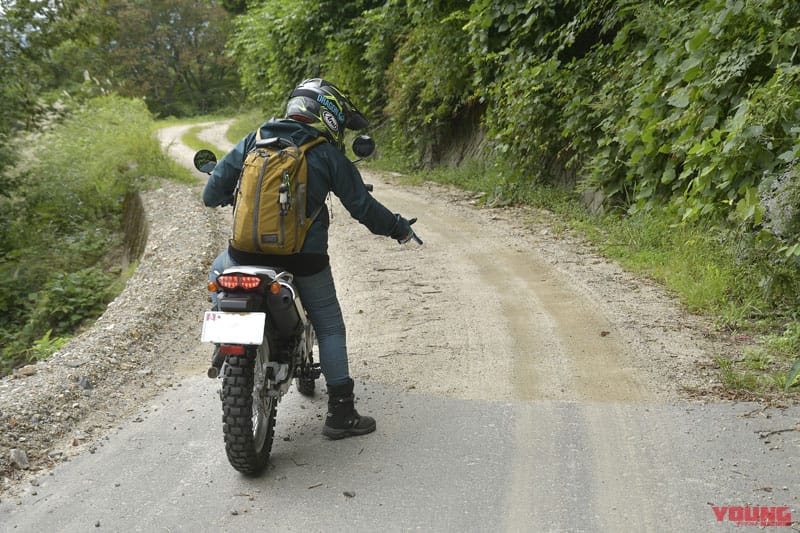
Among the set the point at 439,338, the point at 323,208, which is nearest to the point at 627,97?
the point at 439,338

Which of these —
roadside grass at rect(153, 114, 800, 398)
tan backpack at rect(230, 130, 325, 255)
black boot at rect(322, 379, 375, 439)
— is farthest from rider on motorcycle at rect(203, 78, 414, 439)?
roadside grass at rect(153, 114, 800, 398)

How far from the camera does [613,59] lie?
10.1 m

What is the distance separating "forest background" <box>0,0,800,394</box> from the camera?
6.25 metres

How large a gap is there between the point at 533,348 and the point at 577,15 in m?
6.20

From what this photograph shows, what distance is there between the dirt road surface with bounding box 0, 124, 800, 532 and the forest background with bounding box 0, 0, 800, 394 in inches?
28.3

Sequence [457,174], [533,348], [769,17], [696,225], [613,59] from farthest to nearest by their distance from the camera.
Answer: [457,174], [613,59], [696,225], [769,17], [533,348]

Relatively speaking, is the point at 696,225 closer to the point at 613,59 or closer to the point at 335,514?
the point at 613,59

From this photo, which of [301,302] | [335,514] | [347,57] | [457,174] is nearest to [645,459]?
[335,514]

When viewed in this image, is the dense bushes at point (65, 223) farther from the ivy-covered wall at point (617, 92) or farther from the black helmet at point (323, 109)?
the ivy-covered wall at point (617, 92)

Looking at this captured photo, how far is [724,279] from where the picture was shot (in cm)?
659

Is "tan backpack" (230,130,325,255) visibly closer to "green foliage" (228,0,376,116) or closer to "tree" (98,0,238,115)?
"green foliage" (228,0,376,116)

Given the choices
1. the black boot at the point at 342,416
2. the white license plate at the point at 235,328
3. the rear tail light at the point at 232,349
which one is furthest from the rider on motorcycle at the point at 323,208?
the rear tail light at the point at 232,349

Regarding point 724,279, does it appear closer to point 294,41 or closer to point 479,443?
point 479,443

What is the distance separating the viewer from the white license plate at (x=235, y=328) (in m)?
3.70
